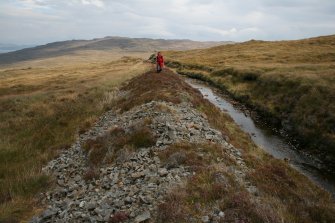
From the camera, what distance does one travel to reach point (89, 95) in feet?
141

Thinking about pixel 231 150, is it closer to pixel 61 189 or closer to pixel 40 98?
pixel 61 189

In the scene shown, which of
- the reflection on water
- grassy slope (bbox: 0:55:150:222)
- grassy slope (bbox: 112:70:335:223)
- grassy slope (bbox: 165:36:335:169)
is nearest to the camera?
grassy slope (bbox: 112:70:335:223)

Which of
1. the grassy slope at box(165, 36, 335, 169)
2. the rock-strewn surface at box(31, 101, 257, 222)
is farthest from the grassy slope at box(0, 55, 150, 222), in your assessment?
the grassy slope at box(165, 36, 335, 169)

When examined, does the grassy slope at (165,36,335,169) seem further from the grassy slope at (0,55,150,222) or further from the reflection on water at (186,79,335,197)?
the grassy slope at (0,55,150,222)

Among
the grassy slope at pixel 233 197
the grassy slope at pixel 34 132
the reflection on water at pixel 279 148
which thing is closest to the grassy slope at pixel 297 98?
the reflection on water at pixel 279 148

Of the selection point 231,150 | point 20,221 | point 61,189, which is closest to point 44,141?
point 61,189

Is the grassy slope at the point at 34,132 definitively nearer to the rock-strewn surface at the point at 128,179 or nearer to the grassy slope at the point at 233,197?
the rock-strewn surface at the point at 128,179

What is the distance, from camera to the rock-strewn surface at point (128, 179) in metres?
12.9

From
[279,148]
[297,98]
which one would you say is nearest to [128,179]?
[279,148]

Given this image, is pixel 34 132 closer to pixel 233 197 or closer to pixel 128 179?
pixel 128 179

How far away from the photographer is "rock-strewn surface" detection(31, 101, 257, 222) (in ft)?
42.4

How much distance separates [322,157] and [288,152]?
2574 millimetres

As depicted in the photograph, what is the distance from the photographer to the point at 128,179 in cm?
1555

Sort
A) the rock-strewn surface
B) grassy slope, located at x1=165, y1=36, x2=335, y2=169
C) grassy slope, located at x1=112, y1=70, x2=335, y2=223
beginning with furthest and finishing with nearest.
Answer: grassy slope, located at x1=165, y1=36, x2=335, y2=169 < the rock-strewn surface < grassy slope, located at x1=112, y1=70, x2=335, y2=223
